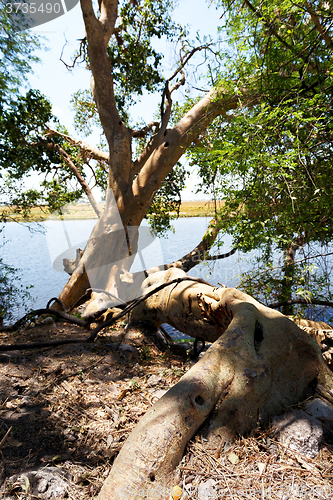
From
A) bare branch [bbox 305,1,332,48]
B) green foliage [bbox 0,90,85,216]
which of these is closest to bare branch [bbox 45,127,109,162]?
green foliage [bbox 0,90,85,216]

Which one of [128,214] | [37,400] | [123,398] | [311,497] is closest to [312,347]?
[311,497]

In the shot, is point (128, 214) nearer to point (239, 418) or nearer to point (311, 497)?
point (239, 418)

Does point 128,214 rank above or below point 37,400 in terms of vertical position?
above

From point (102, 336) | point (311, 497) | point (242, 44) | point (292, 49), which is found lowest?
point (102, 336)

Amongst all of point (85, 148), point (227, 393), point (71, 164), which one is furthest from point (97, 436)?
point (85, 148)

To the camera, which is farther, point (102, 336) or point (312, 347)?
point (102, 336)

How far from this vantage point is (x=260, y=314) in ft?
7.14

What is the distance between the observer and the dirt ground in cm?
126

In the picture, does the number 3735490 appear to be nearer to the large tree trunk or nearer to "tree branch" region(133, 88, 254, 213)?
"tree branch" region(133, 88, 254, 213)

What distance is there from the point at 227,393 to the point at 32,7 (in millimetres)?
7590

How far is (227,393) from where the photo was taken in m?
1.65

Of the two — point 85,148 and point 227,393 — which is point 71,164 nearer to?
point 85,148

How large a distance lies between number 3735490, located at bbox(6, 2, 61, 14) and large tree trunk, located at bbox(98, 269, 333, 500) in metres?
6.50

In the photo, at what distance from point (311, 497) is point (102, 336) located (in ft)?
8.87
